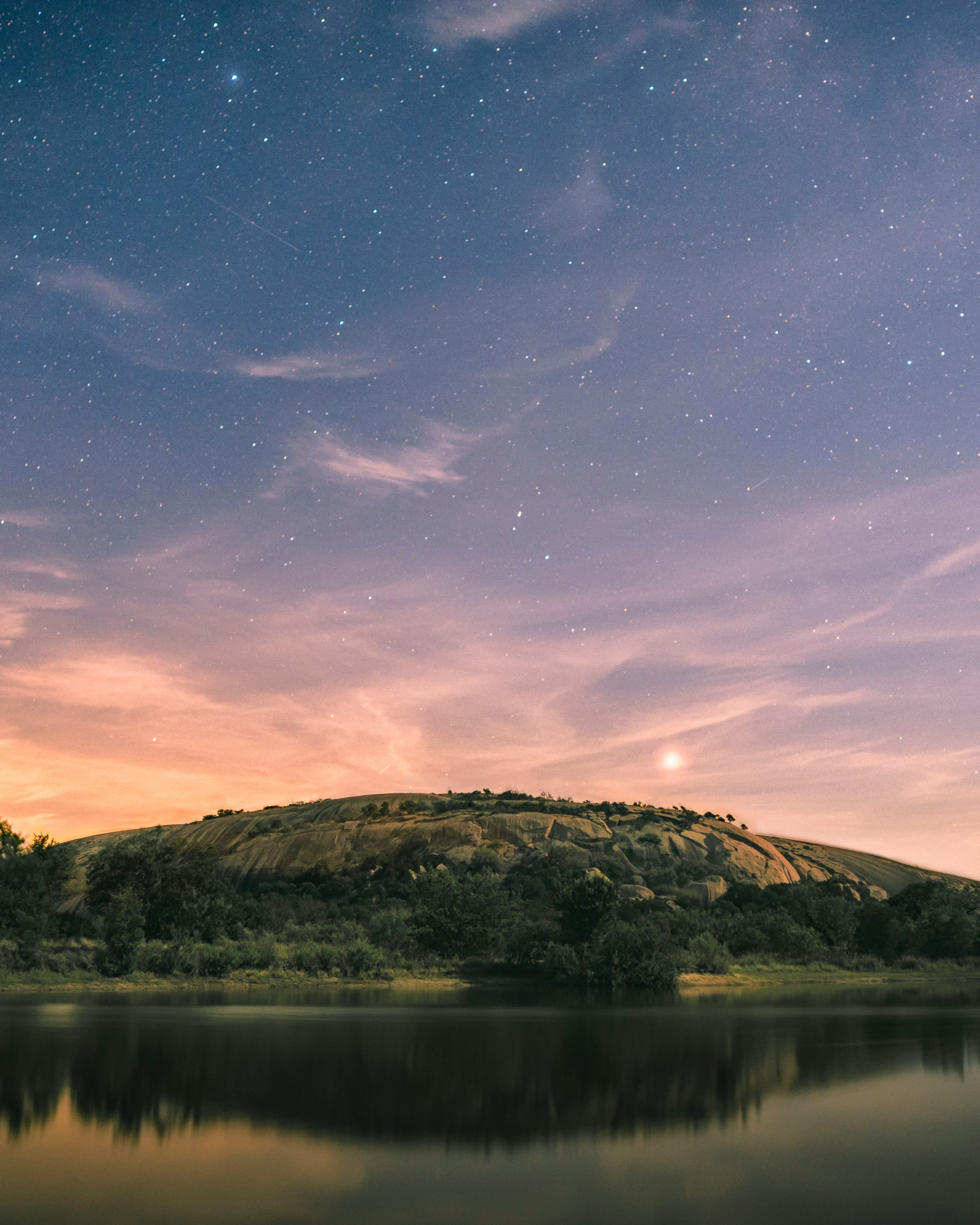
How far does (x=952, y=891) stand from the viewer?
109 metres

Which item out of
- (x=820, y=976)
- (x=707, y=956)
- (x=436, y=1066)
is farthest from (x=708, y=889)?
(x=436, y=1066)

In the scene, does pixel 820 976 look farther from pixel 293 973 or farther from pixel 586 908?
pixel 293 973

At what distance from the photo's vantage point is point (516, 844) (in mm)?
159875

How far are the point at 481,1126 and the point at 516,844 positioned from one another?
483 ft

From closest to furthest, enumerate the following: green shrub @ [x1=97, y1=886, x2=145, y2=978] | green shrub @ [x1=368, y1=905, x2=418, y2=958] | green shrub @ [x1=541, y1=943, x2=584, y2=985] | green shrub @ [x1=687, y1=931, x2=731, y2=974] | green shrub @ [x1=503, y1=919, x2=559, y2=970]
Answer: green shrub @ [x1=97, y1=886, x2=145, y2=978], green shrub @ [x1=541, y1=943, x2=584, y2=985], green shrub @ [x1=503, y1=919, x2=559, y2=970], green shrub @ [x1=687, y1=931, x2=731, y2=974], green shrub @ [x1=368, y1=905, x2=418, y2=958]

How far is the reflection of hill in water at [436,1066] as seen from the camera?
16234 mm

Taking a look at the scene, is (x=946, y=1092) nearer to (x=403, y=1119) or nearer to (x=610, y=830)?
(x=403, y=1119)

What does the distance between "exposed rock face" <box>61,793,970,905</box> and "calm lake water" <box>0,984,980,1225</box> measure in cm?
11286

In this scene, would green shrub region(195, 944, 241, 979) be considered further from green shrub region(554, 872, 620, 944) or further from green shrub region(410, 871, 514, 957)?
green shrub region(554, 872, 620, 944)

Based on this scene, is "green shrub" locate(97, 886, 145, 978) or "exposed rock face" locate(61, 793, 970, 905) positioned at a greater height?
"exposed rock face" locate(61, 793, 970, 905)

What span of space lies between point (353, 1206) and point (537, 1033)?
20.6 meters

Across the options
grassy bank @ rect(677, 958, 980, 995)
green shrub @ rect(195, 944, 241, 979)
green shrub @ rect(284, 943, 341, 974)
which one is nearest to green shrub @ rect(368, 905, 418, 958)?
green shrub @ rect(284, 943, 341, 974)

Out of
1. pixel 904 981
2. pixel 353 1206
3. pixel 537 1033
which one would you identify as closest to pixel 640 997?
pixel 537 1033

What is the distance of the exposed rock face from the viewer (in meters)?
153
